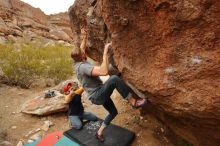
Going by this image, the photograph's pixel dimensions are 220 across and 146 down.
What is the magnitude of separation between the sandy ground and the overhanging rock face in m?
1.60

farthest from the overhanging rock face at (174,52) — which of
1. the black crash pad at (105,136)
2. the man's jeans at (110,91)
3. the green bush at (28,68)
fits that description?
the green bush at (28,68)

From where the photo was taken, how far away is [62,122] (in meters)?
6.85

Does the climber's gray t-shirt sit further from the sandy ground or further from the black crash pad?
the sandy ground

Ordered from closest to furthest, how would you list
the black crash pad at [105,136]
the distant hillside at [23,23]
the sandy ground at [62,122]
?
the black crash pad at [105,136] → the sandy ground at [62,122] → the distant hillside at [23,23]

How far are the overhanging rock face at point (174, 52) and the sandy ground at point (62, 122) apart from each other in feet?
5.26

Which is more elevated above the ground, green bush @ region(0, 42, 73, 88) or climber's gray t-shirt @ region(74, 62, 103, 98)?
climber's gray t-shirt @ region(74, 62, 103, 98)

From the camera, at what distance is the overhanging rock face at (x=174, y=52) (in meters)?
3.13

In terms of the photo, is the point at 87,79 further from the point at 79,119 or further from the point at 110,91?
the point at 79,119

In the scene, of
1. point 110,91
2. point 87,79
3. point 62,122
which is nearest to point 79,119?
point 62,122

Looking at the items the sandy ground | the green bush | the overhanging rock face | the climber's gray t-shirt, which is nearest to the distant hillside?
the green bush

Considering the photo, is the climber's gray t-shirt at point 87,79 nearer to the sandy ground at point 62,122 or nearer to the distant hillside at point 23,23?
the sandy ground at point 62,122

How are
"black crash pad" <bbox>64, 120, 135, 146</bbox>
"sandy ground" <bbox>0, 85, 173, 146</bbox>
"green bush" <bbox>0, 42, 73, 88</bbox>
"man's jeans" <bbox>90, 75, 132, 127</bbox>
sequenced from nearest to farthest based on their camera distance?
"man's jeans" <bbox>90, 75, 132, 127</bbox> → "black crash pad" <bbox>64, 120, 135, 146</bbox> → "sandy ground" <bbox>0, 85, 173, 146</bbox> → "green bush" <bbox>0, 42, 73, 88</bbox>

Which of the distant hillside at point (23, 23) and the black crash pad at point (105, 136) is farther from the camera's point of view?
the distant hillside at point (23, 23)

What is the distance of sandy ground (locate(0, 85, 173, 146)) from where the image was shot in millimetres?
5640
